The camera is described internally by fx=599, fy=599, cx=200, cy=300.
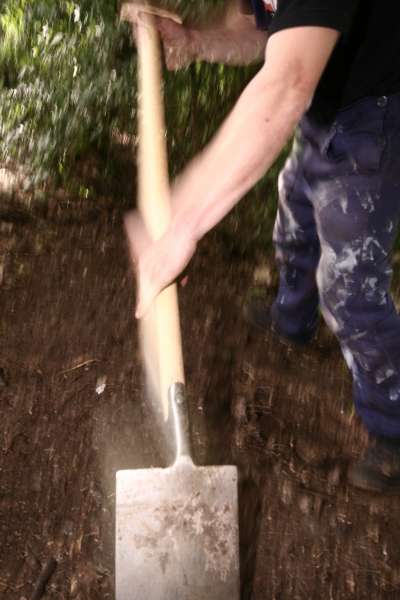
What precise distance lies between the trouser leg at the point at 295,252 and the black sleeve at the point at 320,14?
0.50 meters

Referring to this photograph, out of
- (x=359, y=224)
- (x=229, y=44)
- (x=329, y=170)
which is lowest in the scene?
(x=359, y=224)

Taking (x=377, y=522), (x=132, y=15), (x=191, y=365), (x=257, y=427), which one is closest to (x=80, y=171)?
(x=132, y=15)

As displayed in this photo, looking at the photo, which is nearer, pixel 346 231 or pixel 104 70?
pixel 346 231

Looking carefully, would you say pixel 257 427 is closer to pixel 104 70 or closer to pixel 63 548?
pixel 63 548

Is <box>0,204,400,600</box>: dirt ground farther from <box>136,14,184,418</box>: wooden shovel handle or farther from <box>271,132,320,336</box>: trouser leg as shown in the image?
<box>136,14,184,418</box>: wooden shovel handle

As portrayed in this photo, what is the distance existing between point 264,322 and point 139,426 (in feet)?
1.96

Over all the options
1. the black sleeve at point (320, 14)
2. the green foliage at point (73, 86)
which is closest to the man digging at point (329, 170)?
the black sleeve at point (320, 14)

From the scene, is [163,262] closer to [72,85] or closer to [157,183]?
[157,183]

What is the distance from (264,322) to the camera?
2191mm

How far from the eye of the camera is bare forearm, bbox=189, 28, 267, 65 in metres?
1.82

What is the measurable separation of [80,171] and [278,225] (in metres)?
1.08

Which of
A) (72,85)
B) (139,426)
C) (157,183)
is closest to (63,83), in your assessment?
(72,85)

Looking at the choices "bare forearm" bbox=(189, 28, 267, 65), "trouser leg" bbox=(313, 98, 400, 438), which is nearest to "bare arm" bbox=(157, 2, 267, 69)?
"bare forearm" bbox=(189, 28, 267, 65)

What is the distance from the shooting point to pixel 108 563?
1.68 meters
